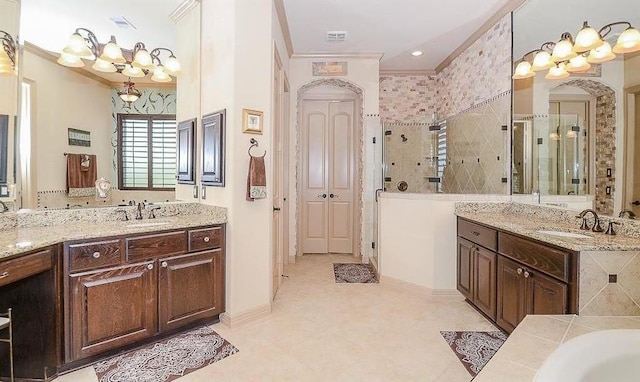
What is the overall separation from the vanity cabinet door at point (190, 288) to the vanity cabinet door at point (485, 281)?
219 cm

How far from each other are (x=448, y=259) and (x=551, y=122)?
60.4 inches

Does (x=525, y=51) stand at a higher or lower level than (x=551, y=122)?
higher

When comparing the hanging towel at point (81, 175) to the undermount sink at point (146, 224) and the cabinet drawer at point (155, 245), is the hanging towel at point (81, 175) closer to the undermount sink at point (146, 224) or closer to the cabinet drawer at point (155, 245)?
the undermount sink at point (146, 224)

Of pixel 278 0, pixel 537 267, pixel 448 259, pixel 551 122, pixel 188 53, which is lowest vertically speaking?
pixel 448 259

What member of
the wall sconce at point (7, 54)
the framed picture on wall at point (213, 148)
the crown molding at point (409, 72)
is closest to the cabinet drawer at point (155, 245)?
the framed picture on wall at point (213, 148)

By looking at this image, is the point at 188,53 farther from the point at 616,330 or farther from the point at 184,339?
the point at 616,330

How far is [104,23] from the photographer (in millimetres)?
2605

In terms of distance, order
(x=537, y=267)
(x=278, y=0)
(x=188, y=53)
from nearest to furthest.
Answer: (x=537, y=267)
(x=188, y=53)
(x=278, y=0)

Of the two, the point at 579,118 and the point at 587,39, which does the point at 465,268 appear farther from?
the point at 587,39

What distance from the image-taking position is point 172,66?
283cm

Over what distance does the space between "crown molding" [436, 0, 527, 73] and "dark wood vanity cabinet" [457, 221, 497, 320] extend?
218 cm

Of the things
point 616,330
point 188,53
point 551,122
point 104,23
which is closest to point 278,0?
point 188,53

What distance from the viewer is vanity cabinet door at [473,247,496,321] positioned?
2.64m

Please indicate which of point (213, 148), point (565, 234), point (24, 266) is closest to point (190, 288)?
point (24, 266)
